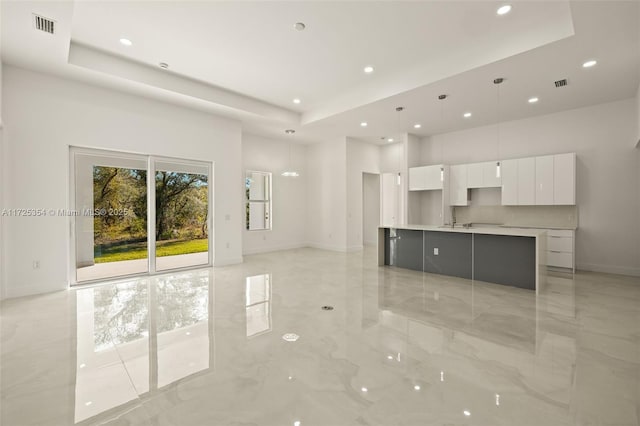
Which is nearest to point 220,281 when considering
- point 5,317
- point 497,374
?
point 5,317

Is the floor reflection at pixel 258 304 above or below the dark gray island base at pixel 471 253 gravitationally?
below

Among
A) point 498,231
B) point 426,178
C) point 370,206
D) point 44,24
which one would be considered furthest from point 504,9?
point 370,206

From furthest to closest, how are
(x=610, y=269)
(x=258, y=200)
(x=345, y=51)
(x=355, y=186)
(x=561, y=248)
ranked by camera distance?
(x=355, y=186), (x=258, y=200), (x=561, y=248), (x=610, y=269), (x=345, y=51)

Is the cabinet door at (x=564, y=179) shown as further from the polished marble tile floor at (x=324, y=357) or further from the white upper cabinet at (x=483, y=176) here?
the polished marble tile floor at (x=324, y=357)

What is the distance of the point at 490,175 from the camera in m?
7.02

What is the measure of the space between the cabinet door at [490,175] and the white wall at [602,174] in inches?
31.5

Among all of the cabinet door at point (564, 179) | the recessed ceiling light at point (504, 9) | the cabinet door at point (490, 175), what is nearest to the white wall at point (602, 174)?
the cabinet door at point (564, 179)

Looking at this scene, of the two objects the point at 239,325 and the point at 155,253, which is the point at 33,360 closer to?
the point at 239,325

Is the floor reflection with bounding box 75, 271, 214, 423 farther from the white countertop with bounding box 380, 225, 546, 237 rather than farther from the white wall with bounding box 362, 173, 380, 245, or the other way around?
the white wall with bounding box 362, 173, 380, 245

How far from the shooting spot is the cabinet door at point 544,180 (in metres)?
6.20

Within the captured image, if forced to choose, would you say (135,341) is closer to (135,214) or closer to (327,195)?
(135,214)

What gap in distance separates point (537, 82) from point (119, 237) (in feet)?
25.8

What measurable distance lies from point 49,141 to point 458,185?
8458mm

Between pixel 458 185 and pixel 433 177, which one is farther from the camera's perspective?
pixel 433 177
